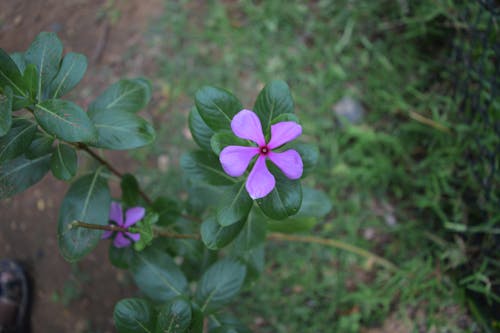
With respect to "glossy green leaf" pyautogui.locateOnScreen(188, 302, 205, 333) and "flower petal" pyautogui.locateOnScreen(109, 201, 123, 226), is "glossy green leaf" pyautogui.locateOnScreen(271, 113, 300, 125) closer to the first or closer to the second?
"glossy green leaf" pyautogui.locateOnScreen(188, 302, 205, 333)

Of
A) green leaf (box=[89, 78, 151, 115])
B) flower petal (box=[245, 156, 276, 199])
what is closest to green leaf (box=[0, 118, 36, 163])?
green leaf (box=[89, 78, 151, 115])

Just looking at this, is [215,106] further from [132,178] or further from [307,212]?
[307,212]

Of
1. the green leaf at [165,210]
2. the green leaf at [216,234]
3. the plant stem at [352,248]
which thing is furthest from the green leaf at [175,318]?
the plant stem at [352,248]

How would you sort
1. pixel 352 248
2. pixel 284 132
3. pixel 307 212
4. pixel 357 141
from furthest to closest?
pixel 357 141 < pixel 352 248 < pixel 307 212 < pixel 284 132

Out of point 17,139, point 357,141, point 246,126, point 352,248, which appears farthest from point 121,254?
point 357,141

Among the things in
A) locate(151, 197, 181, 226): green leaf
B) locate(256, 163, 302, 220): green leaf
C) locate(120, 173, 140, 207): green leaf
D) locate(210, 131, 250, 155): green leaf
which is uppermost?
locate(210, 131, 250, 155): green leaf
